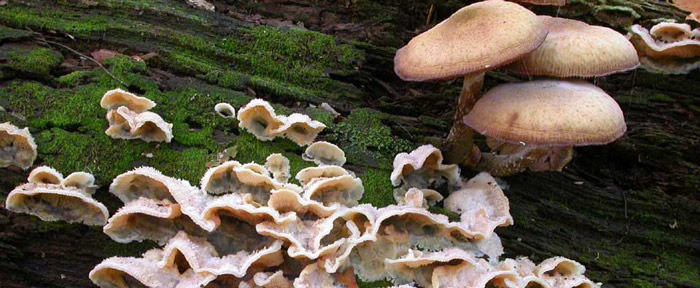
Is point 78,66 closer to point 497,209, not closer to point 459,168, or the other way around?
point 459,168

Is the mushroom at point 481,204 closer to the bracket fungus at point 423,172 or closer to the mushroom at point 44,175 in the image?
the bracket fungus at point 423,172

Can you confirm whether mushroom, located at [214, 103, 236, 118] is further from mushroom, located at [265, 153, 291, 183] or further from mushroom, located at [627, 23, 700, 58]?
mushroom, located at [627, 23, 700, 58]

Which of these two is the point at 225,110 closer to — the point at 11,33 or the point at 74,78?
the point at 74,78

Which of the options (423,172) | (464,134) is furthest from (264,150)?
(464,134)

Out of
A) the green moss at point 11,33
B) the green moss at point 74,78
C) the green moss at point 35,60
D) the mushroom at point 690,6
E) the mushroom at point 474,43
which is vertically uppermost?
the mushroom at point 690,6

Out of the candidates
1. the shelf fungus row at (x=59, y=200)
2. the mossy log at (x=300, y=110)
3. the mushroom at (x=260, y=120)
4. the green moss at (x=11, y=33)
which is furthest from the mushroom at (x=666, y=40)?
the green moss at (x=11, y=33)

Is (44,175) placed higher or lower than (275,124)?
lower
